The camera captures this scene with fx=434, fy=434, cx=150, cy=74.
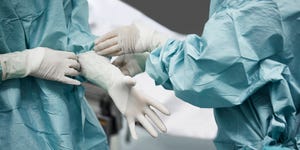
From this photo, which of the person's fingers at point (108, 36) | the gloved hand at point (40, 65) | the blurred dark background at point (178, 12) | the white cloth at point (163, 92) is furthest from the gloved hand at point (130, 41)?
the white cloth at point (163, 92)

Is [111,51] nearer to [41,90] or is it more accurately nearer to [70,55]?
[70,55]

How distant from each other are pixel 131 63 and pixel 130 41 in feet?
0.43

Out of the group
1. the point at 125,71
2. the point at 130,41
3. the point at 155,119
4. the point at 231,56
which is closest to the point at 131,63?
the point at 125,71

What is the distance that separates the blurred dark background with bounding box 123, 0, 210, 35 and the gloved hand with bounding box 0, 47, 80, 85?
2.43ft

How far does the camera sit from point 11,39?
121 cm

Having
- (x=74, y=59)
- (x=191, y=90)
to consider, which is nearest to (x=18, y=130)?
(x=74, y=59)

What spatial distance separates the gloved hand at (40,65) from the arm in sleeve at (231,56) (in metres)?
0.34

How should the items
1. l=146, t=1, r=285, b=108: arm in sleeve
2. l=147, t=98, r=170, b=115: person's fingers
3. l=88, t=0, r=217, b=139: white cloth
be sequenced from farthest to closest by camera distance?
l=88, t=0, r=217, b=139: white cloth
l=147, t=98, r=170, b=115: person's fingers
l=146, t=1, r=285, b=108: arm in sleeve

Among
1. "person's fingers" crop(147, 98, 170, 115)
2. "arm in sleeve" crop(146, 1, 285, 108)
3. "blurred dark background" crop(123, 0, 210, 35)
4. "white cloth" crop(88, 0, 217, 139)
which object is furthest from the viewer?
"white cloth" crop(88, 0, 217, 139)

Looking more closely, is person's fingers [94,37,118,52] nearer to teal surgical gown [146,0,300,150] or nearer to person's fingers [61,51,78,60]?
person's fingers [61,51,78,60]

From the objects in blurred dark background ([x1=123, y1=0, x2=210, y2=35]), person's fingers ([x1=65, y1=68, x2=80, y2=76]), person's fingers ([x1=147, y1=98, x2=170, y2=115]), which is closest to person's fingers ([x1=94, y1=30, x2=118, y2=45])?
person's fingers ([x1=65, y1=68, x2=80, y2=76])

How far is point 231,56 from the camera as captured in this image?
3.19ft

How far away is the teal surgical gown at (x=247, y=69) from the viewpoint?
0.97 m

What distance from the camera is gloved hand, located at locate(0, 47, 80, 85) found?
1.18 meters
